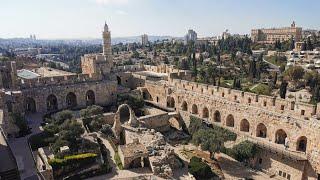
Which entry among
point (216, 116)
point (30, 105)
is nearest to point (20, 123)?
point (30, 105)

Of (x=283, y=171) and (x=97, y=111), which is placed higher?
(x=97, y=111)

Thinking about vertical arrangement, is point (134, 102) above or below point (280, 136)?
above

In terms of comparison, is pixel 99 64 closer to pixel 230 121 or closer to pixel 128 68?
pixel 128 68

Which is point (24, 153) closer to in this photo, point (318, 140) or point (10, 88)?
point (10, 88)

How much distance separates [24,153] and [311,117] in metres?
19.3

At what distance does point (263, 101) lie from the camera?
77.5ft

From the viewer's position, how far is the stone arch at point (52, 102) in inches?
1210

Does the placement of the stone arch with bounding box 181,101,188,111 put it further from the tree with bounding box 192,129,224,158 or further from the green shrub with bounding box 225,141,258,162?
the green shrub with bounding box 225,141,258,162

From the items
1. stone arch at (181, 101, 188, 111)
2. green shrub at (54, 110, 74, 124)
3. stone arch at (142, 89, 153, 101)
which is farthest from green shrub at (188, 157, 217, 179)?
stone arch at (142, 89, 153, 101)

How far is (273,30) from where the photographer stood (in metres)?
157

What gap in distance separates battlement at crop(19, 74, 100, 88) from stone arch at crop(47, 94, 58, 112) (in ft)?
4.53

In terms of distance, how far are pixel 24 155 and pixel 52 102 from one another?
12.1 meters

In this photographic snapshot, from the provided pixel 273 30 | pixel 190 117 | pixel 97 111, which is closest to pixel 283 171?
pixel 190 117

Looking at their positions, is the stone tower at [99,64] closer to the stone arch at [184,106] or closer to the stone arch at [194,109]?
the stone arch at [184,106]
